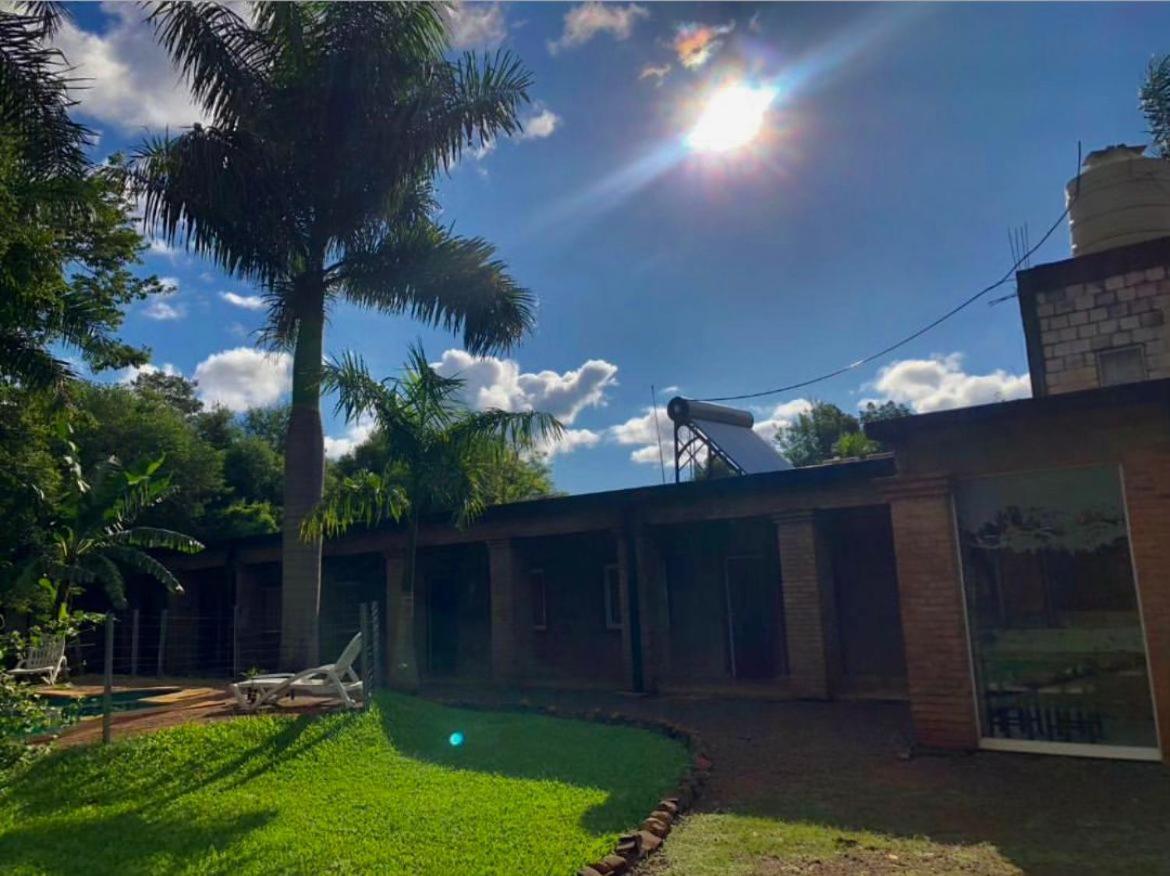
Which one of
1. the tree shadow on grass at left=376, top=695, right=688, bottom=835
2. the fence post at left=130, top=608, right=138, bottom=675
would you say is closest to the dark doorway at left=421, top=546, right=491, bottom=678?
the fence post at left=130, top=608, right=138, bottom=675

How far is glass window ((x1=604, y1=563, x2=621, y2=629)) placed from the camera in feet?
52.8

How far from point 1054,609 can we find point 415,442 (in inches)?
Result: 324

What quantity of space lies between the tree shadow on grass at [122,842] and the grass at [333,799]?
16 millimetres

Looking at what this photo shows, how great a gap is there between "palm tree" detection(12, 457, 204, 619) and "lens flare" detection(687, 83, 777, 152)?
44.2 ft

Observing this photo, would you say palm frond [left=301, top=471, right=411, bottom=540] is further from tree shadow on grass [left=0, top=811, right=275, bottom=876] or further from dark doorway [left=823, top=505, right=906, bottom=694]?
dark doorway [left=823, top=505, right=906, bottom=694]

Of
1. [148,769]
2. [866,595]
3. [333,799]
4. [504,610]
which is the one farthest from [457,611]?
[333,799]

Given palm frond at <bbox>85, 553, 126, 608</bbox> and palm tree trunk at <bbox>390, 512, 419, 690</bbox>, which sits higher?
palm frond at <bbox>85, 553, 126, 608</bbox>

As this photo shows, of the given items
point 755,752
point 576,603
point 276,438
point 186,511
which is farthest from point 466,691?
point 276,438

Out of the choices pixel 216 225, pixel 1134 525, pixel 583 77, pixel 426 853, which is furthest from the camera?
pixel 216 225

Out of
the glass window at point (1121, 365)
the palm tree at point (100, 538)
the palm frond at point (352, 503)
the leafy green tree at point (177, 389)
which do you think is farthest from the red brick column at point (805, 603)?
the leafy green tree at point (177, 389)

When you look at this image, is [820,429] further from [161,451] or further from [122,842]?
[122,842]

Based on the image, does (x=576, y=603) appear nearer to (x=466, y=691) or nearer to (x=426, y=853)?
(x=466, y=691)

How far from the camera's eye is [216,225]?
12031 millimetres

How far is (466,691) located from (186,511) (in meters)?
14.4
